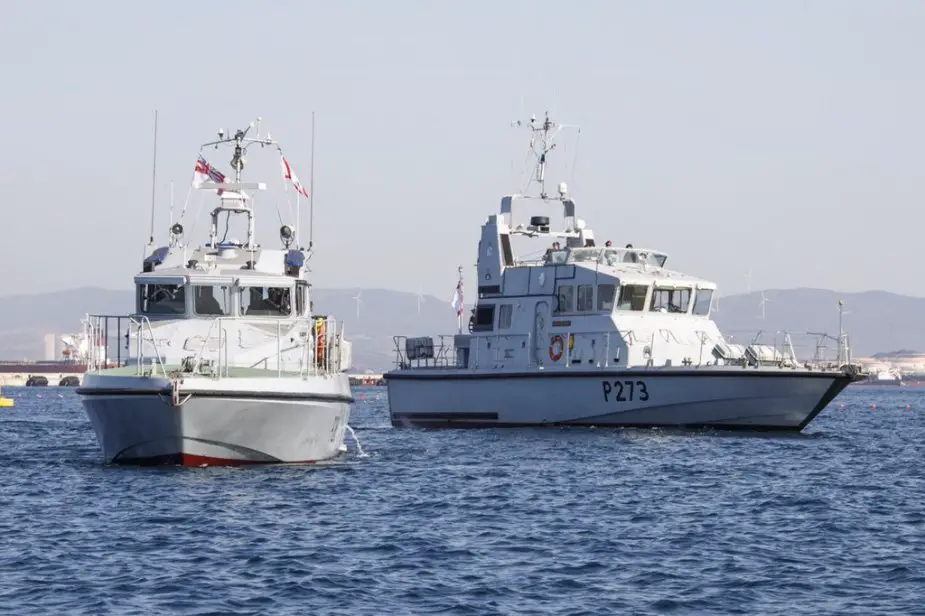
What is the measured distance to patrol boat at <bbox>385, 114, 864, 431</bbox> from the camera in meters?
47.3

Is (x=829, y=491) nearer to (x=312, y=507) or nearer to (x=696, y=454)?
(x=696, y=454)

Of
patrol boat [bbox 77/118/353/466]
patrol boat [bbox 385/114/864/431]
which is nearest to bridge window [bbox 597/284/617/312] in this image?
patrol boat [bbox 385/114/864/431]

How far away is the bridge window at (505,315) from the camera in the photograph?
53.2 meters

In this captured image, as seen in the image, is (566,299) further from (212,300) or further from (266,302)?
(212,300)

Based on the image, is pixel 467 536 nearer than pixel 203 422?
Yes

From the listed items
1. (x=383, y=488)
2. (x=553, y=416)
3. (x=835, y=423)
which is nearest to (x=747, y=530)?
(x=383, y=488)

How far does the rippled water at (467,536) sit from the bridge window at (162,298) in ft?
12.2

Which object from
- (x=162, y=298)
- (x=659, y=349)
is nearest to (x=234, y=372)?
(x=162, y=298)

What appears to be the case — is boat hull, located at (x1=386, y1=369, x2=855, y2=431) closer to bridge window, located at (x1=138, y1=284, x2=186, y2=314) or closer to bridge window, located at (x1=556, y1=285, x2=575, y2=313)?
bridge window, located at (x1=556, y1=285, x2=575, y2=313)

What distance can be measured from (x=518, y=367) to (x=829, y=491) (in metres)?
21.8

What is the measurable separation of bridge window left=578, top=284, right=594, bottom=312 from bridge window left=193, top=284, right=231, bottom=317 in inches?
759

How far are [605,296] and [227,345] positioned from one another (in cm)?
2004

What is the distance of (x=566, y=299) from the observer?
168ft

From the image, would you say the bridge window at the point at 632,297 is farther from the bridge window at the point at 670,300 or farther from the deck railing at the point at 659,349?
the deck railing at the point at 659,349
